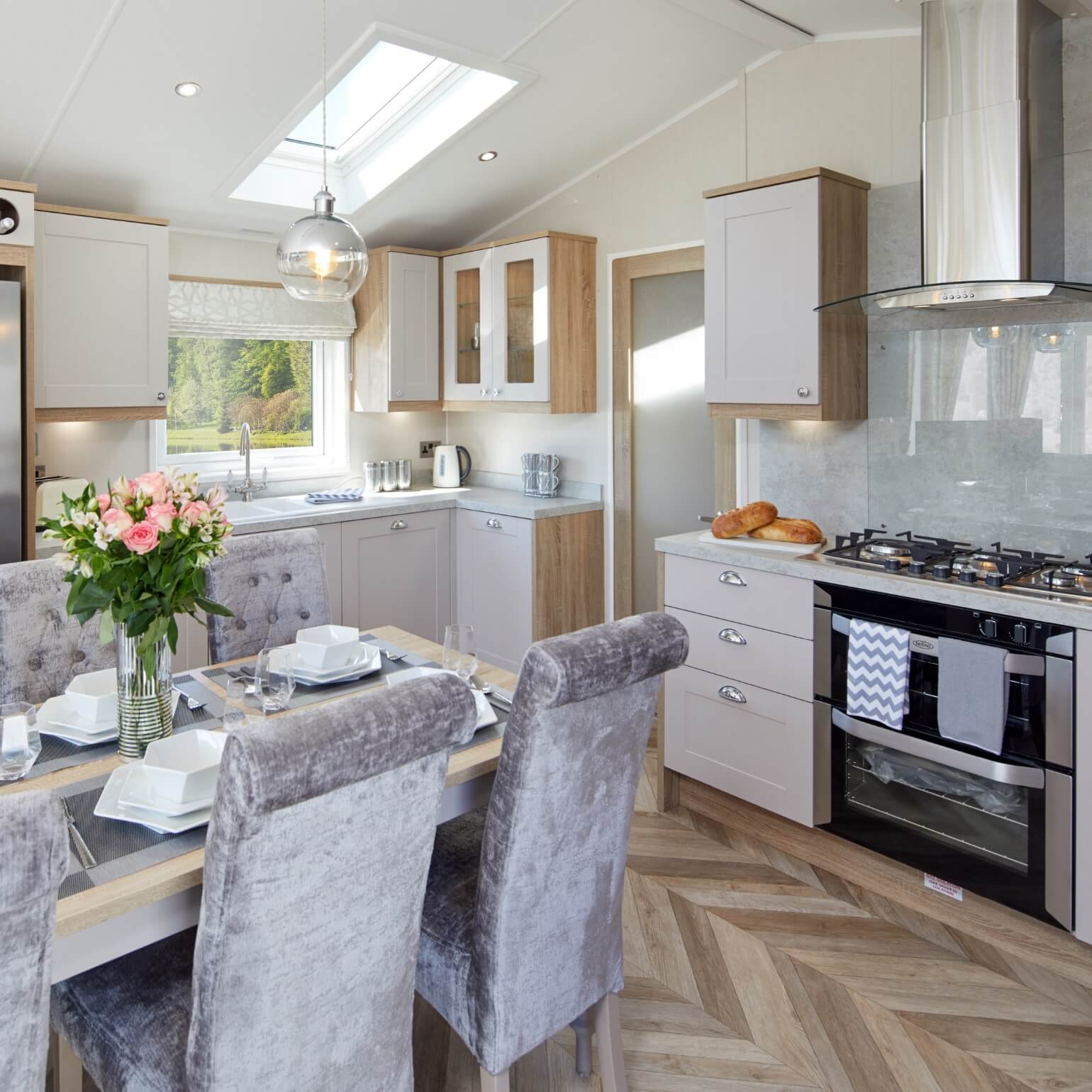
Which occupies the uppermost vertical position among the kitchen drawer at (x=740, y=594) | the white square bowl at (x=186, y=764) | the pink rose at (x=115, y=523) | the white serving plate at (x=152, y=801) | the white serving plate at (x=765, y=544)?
the pink rose at (x=115, y=523)

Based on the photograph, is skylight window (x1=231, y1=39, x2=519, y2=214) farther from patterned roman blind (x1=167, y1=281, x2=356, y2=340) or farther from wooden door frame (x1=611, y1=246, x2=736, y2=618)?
wooden door frame (x1=611, y1=246, x2=736, y2=618)

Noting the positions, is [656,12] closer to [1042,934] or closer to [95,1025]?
[1042,934]

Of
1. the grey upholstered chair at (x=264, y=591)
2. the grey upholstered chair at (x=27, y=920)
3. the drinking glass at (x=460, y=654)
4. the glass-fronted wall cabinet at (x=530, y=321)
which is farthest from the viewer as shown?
the glass-fronted wall cabinet at (x=530, y=321)

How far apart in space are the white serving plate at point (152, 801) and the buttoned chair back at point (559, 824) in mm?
464

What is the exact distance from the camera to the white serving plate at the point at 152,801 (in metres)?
1.47

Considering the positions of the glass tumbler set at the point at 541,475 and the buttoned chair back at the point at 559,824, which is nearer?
the buttoned chair back at the point at 559,824

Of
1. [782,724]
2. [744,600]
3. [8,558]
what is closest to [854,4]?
[744,600]

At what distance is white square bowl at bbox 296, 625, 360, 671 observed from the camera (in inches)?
85.0

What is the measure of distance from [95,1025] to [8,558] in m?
2.17

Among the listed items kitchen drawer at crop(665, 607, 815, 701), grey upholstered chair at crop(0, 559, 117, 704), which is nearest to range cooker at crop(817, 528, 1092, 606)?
kitchen drawer at crop(665, 607, 815, 701)

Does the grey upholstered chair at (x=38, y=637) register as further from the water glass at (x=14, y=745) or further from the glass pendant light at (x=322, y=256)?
the glass pendant light at (x=322, y=256)

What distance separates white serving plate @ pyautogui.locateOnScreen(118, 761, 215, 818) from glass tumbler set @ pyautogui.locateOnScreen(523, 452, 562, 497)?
3024 millimetres

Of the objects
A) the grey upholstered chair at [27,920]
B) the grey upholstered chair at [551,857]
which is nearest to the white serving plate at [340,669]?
the grey upholstered chair at [551,857]

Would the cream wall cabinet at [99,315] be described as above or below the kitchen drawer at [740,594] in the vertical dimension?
above
